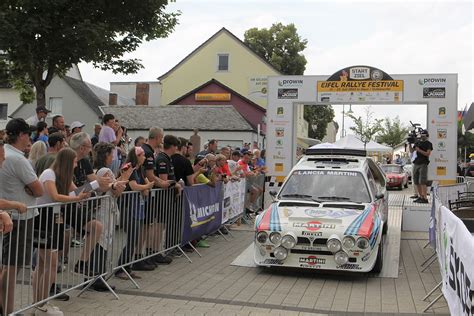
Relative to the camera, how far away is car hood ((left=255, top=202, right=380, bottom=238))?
7.48m

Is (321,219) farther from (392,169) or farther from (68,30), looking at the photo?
(392,169)

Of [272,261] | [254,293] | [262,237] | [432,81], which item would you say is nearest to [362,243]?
[272,261]

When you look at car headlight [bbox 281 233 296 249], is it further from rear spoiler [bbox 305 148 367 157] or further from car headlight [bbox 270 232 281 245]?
rear spoiler [bbox 305 148 367 157]

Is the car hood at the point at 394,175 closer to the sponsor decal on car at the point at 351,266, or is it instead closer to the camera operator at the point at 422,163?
the camera operator at the point at 422,163

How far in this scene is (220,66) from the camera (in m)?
44.9

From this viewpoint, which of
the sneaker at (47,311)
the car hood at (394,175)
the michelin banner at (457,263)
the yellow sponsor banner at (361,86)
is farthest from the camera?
the car hood at (394,175)

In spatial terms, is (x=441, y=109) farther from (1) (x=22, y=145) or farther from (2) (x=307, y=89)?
(1) (x=22, y=145)

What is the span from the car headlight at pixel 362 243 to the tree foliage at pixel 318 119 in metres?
48.8

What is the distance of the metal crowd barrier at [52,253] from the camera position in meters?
4.73

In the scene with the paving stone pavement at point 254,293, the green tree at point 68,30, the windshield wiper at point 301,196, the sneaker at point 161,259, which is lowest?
the paving stone pavement at point 254,293

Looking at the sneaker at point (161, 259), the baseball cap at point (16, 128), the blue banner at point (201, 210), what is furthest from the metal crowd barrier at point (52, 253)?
the blue banner at point (201, 210)

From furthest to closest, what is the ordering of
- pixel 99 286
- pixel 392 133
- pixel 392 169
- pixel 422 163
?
pixel 392 133
pixel 392 169
pixel 422 163
pixel 99 286

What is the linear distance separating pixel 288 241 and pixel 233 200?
453 centimetres

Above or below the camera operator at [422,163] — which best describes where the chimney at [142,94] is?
above
